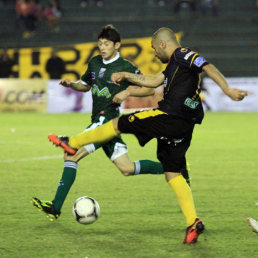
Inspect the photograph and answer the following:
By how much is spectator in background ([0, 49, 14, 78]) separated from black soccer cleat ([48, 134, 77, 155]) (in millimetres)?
19981

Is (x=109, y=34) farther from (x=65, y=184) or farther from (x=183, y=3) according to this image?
(x=183, y=3)

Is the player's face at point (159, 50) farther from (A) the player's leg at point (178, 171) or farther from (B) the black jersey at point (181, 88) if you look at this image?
(A) the player's leg at point (178, 171)

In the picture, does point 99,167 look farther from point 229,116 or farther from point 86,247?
point 229,116

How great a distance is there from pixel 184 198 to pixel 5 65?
68.4ft

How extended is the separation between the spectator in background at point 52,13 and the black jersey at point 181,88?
920 inches

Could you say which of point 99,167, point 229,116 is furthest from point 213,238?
→ point 229,116

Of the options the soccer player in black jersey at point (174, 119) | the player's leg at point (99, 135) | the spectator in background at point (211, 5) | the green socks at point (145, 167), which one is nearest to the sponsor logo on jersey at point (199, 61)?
the soccer player in black jersey at point (174, 119)

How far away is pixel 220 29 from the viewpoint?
27906mm

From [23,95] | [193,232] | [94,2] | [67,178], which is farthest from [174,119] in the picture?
[94,2]

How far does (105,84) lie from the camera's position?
6.78 m

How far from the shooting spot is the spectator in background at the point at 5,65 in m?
25.4

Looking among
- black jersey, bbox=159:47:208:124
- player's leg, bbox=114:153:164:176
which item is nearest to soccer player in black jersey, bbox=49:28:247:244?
black jersey, bbox=159:47:208:124

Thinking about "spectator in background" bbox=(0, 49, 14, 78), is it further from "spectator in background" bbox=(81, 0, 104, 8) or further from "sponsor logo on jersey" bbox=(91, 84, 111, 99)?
"sponsor logo on jersey" bbox=(91, 84, 111, 99)

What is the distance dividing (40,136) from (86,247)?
10.2 meters
